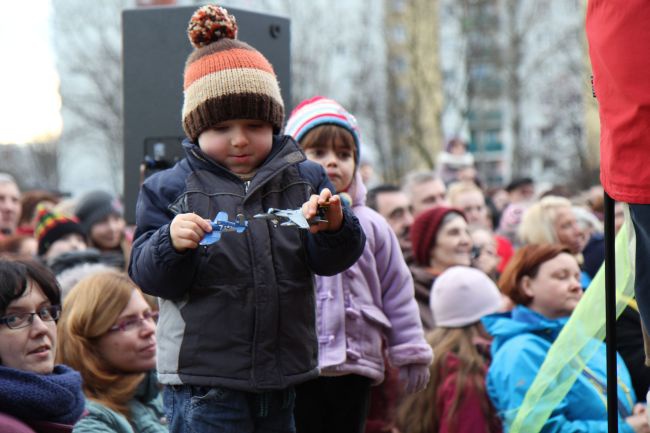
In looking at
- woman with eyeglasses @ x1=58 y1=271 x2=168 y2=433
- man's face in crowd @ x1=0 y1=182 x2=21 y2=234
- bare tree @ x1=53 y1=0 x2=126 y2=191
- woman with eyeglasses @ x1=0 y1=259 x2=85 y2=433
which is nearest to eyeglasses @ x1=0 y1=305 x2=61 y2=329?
woman with eyeglasses @ x1=0 y1=259 x2=85 y2=433

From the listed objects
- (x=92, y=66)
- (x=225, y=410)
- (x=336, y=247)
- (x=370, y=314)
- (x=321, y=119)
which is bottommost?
(x=225, y=410)

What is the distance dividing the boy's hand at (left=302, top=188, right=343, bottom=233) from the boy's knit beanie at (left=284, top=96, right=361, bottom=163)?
1.24 meters

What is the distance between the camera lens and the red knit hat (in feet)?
22.0

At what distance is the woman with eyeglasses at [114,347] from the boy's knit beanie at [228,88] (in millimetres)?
1347

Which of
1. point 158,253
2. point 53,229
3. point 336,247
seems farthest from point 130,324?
point 53,229

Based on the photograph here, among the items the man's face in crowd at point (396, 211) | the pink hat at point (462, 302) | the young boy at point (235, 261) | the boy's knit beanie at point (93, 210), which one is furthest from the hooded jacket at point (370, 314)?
the boy's knit beanie at point (93, 210)

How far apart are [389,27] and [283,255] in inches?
1324

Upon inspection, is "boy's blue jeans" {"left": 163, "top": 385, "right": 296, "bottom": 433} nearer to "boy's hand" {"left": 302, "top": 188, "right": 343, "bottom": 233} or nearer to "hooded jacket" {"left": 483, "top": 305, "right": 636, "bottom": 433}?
"boy's hand" {"left": 302, "top": 188, "right": 343, "bottom": 233}

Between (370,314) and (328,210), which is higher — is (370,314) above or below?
below

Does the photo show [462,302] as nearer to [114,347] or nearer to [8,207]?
[114,347]

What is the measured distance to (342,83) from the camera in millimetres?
39656

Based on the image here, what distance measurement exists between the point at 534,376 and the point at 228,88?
7.03ft

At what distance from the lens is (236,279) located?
3039 mm

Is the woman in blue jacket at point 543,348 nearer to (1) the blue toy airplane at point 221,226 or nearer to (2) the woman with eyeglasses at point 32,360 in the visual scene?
(2) the woman with eyeglasses at point 32,360
